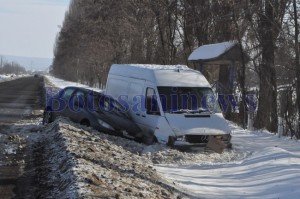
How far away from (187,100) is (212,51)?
5297mm

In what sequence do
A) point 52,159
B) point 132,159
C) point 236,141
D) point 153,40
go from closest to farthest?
point 52,159, point 132,159, point 236,141, point 153,40

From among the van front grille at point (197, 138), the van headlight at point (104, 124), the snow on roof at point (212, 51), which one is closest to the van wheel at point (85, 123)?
the van headlight at point (104, 124)

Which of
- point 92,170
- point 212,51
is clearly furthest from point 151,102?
point 212,51

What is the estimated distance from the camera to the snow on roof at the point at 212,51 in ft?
54.1

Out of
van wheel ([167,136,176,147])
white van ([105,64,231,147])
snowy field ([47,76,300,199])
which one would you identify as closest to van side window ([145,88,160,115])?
white van ([105,64,231,147])

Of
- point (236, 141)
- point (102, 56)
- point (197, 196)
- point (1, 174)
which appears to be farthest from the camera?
point (102, 56)

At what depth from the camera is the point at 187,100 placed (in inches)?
484

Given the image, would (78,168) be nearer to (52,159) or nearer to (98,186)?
(98,186)

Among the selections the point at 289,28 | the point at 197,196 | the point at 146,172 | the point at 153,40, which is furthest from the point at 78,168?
the point at 153,40

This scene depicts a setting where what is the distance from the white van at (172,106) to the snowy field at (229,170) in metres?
0.46

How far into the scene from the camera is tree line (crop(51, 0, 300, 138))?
1539cm

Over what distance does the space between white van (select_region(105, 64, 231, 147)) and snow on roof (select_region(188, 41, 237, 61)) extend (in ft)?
11.9

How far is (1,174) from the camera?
772 cm

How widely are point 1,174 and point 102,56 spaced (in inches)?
1534
